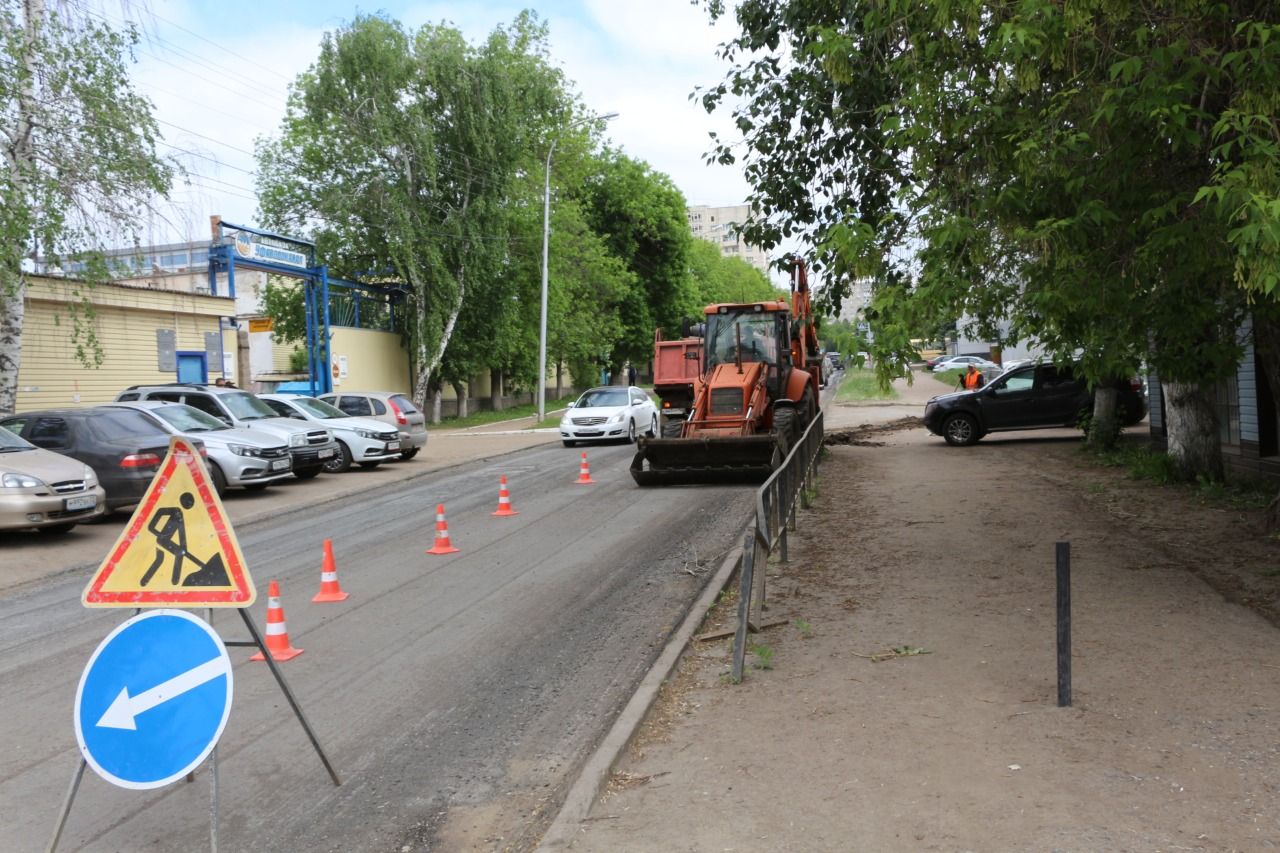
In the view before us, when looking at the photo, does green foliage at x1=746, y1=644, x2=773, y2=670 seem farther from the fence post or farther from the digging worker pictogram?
the digging worker pictogram

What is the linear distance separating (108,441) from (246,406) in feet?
16.8

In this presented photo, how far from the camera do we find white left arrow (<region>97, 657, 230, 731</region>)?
427 centimetres

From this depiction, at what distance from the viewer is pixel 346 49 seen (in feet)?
120

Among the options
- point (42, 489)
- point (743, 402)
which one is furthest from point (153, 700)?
point (743, 402)

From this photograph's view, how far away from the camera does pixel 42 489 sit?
1275 cm

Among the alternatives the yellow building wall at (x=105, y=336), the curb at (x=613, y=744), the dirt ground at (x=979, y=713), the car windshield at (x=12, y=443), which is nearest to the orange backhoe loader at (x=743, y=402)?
the dirt ground at (x=979, y=713)

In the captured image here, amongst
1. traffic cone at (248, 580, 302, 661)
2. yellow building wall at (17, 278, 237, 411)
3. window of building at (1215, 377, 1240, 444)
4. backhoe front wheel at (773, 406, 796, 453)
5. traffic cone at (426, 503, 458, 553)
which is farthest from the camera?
yellow building wall at (17, 278, 237, 411)

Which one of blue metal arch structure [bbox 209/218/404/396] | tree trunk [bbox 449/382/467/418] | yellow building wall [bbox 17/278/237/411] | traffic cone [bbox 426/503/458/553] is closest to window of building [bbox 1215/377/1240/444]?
traffic cone [bbox 426/503/458/553]

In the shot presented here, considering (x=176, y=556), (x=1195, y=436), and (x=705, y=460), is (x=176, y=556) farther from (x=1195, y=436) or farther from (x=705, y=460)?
(x=1195, y=436)

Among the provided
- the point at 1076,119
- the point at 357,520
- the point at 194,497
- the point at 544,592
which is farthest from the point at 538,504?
the point at 194,497

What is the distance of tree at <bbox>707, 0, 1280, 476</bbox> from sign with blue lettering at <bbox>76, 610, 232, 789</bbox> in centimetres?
487

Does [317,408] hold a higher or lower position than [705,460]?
higher

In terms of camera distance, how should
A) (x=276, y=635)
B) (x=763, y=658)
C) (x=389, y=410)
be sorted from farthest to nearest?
(x=389, y=410) → (x=276, y=635) → (x=763, y=658)

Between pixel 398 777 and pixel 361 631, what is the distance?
3.04 meters
